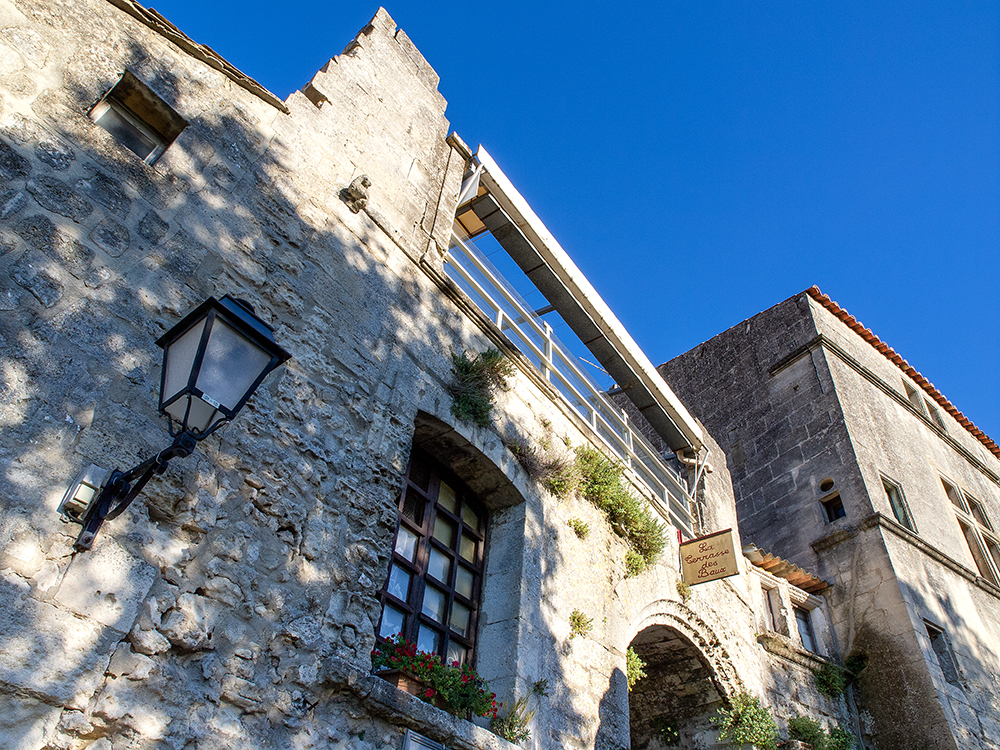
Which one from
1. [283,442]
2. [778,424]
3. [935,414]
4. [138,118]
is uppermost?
[935,414]

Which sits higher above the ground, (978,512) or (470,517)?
(978,512)

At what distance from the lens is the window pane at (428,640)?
4449 mm

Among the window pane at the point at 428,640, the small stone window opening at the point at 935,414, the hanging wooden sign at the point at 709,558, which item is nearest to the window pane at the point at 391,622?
the window pane at the point at 428,640

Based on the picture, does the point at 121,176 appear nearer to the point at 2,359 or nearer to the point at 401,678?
the point at 2,359

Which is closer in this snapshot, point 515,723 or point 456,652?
point 515,723

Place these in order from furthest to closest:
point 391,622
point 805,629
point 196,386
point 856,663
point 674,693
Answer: point 805,629, point 856,663, point 674,693, point 391,622, point 196,386

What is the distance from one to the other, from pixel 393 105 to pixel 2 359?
401 centimetres

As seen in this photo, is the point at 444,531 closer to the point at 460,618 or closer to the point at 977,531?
the point at 460,618

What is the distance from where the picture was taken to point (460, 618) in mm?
4844

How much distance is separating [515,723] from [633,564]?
7.38ft

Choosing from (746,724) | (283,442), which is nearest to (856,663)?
(746,724)

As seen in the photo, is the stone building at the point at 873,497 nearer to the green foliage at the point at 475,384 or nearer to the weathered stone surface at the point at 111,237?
the green foliage at the point at 475,384

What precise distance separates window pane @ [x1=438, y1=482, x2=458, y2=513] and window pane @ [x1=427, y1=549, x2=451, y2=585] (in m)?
0.37

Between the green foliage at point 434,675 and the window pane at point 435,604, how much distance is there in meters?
0.44
